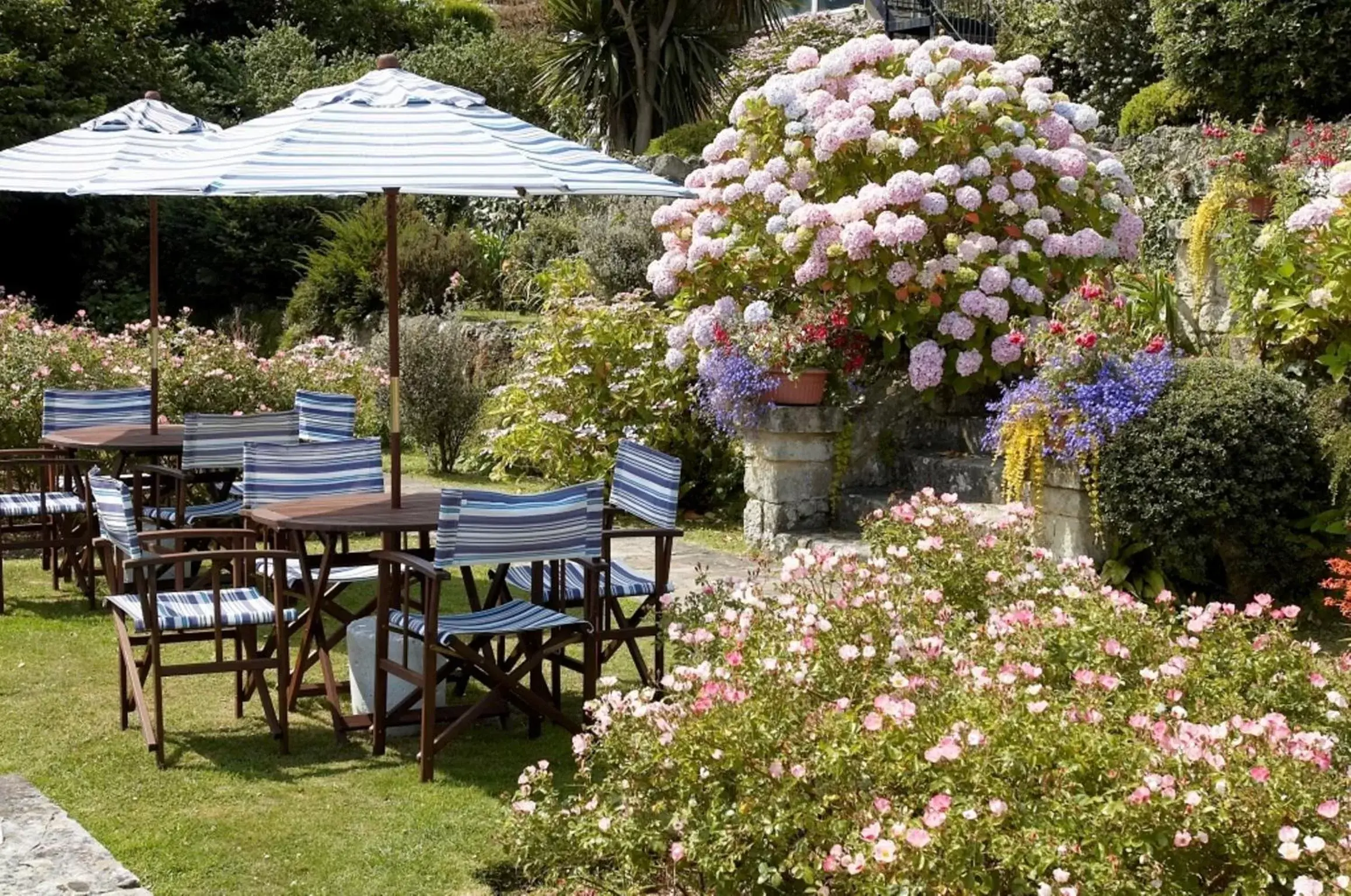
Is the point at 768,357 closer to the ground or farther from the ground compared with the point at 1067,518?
farther from the ground

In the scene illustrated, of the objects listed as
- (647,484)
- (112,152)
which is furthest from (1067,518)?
(112,152)

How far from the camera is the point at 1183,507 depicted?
623cm

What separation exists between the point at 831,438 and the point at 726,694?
A: 5203 millimetres

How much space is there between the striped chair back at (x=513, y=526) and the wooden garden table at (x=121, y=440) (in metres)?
3.07

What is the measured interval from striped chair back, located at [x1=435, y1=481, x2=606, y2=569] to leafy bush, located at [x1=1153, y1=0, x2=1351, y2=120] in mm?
8382

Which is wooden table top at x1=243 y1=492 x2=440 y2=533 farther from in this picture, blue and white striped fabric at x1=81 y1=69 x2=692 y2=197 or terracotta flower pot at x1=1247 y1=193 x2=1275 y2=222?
terracotta flower pot at x1=1247 y1=193 x2=1275 y2=222

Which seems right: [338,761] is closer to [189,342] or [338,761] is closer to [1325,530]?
[1325,530]

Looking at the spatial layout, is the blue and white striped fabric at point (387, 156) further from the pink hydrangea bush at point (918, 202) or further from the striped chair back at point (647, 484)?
the pink hydrangea bush at point (918, 202)

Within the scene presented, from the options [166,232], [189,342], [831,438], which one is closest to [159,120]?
[189,342]

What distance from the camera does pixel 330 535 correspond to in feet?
18.7

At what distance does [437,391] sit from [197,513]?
4.33 meters

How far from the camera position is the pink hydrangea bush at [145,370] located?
912 cm

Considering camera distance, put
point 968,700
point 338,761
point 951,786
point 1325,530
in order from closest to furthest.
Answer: point 951,786, point 968,700, point 338,761, point 1325,530

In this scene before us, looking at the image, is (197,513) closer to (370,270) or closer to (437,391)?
(437,391)
